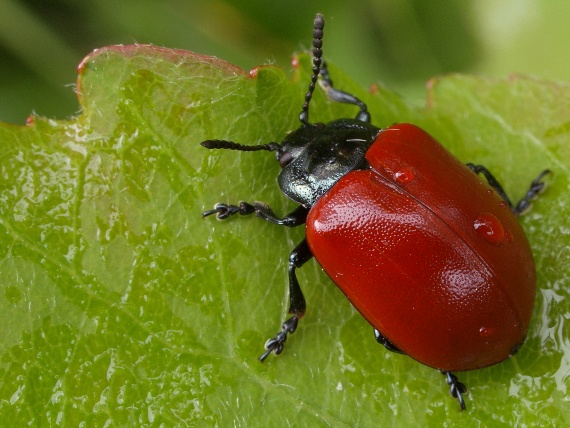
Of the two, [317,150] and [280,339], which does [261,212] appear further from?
[280,339]

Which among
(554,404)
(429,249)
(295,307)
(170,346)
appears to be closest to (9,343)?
(170,346)

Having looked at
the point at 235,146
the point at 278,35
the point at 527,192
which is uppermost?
the point at 235,146

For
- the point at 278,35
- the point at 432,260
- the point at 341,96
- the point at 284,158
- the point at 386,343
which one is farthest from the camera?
the point at 278,35

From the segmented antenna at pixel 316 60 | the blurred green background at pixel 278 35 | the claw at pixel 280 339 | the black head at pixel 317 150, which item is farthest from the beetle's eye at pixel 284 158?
the blurred green background at pixel 278 35

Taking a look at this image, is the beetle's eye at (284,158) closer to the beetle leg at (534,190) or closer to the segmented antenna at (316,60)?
the segmented antenna at (316,60)

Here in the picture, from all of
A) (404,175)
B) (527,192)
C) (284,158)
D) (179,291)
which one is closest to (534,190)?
(527,192)

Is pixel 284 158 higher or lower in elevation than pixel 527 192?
higher

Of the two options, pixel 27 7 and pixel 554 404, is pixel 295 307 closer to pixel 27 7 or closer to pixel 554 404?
pixel 554 404
